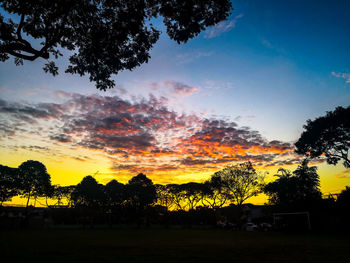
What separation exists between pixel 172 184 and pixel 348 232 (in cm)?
4657

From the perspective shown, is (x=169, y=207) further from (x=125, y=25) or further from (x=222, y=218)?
(x=125, y=25)

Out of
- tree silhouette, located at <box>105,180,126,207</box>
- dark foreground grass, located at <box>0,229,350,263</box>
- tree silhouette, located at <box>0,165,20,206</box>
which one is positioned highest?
tree silhouette, located at <box>0,165,20,206</box>

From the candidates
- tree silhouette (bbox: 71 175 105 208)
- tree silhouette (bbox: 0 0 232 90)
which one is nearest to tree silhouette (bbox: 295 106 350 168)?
tree silhouette (bbox: 0 0 232 90)

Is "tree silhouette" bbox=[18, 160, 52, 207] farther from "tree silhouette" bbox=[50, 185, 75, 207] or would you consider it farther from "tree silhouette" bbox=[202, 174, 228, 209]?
"tree silhouette" bbox=[202, 174, 228, 209]

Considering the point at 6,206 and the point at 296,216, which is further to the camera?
the point at 6,206

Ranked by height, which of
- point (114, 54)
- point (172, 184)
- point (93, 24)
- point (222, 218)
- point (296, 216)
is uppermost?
point (93, 24)

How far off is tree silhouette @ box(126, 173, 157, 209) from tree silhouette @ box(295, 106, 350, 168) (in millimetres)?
42712

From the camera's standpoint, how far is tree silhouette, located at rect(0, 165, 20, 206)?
187ft

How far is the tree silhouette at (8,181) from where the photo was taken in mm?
57062

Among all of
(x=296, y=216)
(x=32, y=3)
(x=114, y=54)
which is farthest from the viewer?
(x=296, y=216)

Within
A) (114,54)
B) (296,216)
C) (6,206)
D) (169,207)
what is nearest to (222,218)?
(169,207)

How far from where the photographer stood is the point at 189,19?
33.2ft

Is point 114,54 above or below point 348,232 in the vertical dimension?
above

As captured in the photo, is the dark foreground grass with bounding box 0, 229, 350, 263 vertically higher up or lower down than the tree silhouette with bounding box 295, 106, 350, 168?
lower down
